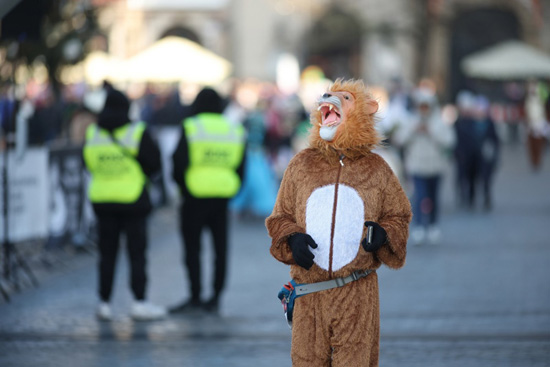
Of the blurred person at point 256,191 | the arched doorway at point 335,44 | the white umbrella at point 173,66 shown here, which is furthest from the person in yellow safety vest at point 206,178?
the arched doorway at point 335,44

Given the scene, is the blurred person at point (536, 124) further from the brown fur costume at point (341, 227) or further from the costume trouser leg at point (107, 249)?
the brown fur costume at point (341, 227)

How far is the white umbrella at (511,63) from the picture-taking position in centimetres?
2769

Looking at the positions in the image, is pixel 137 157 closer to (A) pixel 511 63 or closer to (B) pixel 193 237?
(B) pixel 193 237

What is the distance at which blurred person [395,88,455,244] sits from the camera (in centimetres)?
1395

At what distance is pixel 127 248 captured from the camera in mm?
9172

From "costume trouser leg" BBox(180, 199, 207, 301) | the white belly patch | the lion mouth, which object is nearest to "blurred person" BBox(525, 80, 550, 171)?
"costume trouser leg" BBox(180, 199, 207, 301)

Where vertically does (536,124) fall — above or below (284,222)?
above

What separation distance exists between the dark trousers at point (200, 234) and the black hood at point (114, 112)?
849 mm

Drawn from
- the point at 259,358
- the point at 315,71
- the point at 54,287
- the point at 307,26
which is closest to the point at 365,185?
the point at 259,358

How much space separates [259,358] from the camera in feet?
25.6

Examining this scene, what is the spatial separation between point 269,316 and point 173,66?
14.0 m

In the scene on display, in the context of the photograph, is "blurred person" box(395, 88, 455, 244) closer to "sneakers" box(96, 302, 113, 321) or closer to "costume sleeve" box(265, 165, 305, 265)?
"sneakers" box(96, 302, 113, 321)

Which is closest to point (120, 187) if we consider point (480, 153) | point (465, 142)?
point (480, 153)

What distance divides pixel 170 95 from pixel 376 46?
20.6 meters
